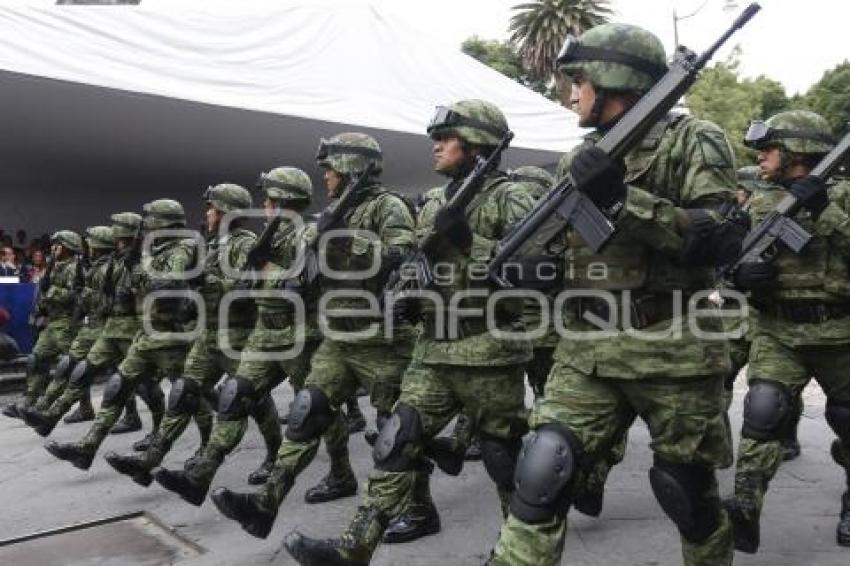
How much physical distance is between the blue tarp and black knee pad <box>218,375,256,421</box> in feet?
21.9

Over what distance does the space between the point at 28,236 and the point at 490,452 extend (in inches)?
536

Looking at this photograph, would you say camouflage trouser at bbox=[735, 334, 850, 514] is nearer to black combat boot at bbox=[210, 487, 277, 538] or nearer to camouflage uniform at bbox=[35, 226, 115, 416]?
black combat boot at bbox=[210, 487, 277, 538]

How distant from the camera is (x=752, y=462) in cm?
348

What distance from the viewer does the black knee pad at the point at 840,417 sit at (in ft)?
11.7

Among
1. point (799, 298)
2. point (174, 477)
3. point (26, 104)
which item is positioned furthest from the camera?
point (26, 104)

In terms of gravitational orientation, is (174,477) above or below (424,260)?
below

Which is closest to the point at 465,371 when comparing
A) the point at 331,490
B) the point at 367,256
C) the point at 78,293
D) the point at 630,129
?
the point at 367,256

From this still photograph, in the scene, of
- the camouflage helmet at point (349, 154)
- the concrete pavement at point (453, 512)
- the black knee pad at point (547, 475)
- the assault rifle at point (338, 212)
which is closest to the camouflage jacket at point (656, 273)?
the black knee pad at point (547, 475)

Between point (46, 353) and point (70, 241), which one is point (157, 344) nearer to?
point (46, 353)

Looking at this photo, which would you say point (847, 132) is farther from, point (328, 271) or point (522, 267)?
point (328, 271)

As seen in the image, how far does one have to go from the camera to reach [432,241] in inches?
137

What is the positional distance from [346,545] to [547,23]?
3840 cm

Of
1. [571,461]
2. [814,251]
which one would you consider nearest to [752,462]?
[814,251]

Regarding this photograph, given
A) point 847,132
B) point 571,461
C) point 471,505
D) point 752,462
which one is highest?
point 847,132
